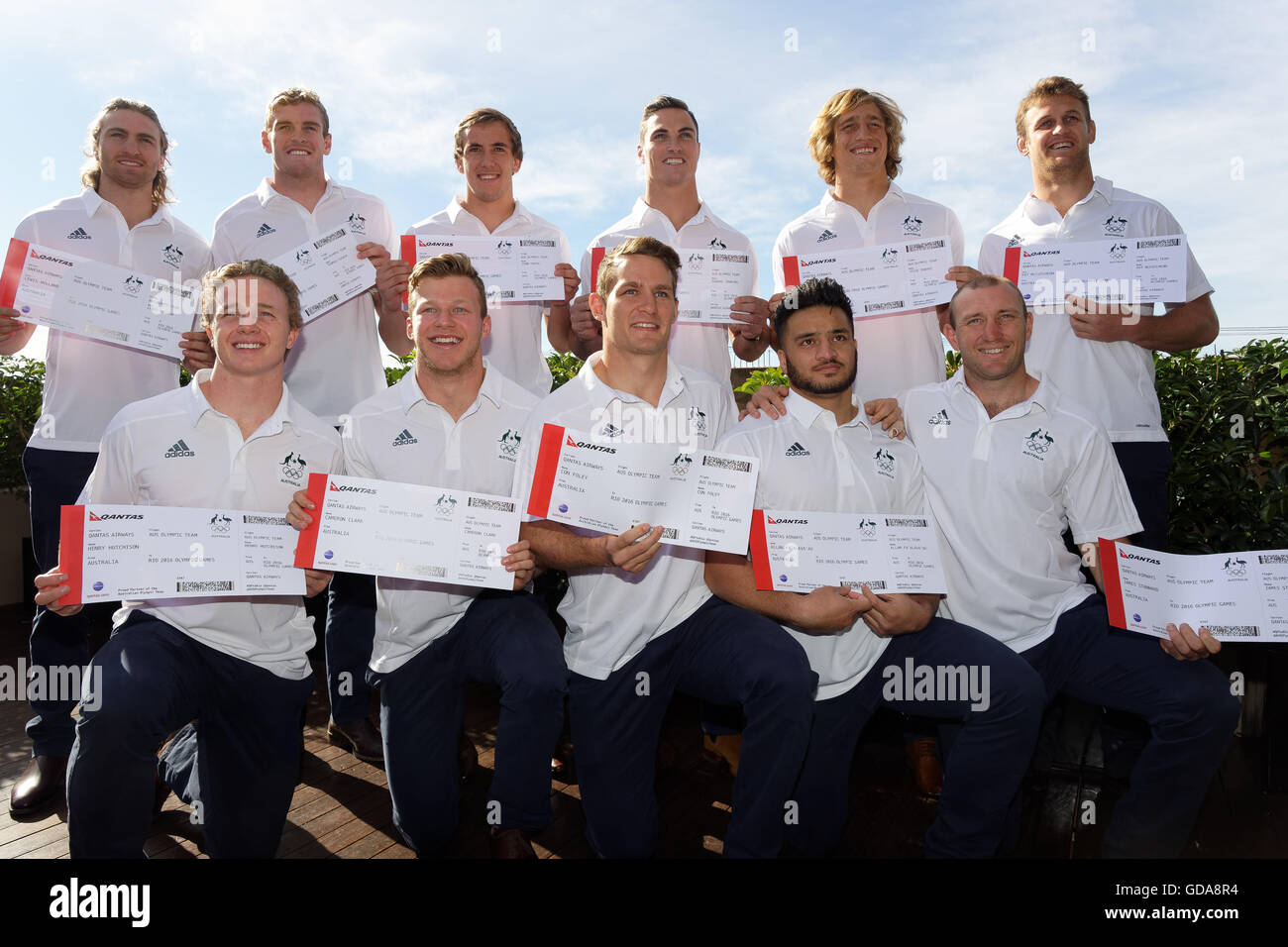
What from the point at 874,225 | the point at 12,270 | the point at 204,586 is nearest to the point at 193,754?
the point at 204,586

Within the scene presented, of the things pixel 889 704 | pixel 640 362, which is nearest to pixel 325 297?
pixel 640 362

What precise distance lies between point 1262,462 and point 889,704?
3009 mm

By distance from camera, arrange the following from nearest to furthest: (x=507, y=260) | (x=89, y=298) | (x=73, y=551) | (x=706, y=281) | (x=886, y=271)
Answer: (x=73, y=551), (x=89, y=298), (x=886, y=271), (x=706, y=281), (x=507, y=260)

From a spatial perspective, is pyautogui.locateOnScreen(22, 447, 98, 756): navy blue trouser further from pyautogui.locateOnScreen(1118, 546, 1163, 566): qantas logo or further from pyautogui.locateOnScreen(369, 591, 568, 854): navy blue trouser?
pyautogui.locateOnScreen(1118, 546, 1163, 566): qantas logo

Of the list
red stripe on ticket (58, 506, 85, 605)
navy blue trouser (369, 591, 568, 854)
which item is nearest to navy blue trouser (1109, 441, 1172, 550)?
navy blue trouser (369, 591, 568, 854)

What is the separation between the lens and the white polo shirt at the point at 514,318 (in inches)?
172

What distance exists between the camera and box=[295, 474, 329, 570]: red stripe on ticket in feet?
9.79

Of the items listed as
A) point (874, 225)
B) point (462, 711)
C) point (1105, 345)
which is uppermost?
point (874, 225)

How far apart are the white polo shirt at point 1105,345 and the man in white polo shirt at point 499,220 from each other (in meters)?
2.44

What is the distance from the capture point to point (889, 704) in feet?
10.8

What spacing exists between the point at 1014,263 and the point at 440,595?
3136mm

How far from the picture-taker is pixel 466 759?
4105 millimetres

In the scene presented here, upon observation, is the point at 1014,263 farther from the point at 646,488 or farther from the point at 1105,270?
the point at 646,488
